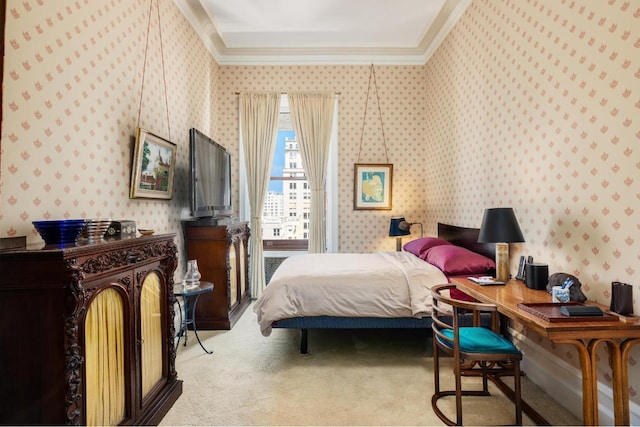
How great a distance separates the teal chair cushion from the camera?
2061mm

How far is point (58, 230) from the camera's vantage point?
1.64 meters

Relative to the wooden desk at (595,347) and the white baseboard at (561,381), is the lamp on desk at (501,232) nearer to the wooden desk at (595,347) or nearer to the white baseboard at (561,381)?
the white baseboard at (561,381)

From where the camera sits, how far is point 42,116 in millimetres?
1893

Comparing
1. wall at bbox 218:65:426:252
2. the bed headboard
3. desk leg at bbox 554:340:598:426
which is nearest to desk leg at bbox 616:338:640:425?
desk leg at bbox 554:340:598:426

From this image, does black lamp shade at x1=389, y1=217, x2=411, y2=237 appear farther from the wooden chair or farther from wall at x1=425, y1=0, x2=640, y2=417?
the wooden chair

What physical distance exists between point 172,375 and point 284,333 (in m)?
1.38

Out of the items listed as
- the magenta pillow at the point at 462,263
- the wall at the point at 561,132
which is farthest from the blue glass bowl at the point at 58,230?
the wall at the point at 561,132

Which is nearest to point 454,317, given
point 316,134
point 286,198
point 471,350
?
point 471,350

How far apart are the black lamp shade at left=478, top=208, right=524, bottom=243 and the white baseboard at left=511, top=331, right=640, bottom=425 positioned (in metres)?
0.88

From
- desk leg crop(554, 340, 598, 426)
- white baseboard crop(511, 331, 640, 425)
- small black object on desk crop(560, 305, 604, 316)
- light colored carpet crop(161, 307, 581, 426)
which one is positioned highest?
small black object on desk crop(560, 305, 604, 316)

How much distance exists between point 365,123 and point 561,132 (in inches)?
128

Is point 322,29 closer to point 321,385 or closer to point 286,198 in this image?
point 286,198

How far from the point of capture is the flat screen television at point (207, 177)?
11.3 ft

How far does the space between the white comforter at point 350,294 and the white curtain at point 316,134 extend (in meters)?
2.23
